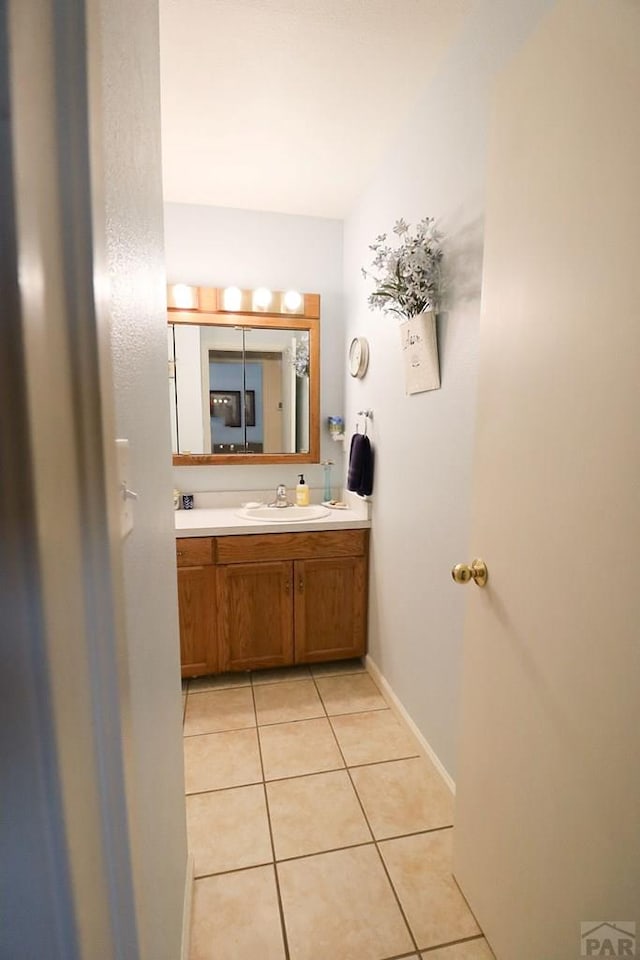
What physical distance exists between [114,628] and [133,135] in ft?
2.42

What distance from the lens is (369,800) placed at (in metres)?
1.48

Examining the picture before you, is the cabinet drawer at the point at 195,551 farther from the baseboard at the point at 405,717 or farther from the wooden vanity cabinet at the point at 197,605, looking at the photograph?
the baseboard at the point at 405,717

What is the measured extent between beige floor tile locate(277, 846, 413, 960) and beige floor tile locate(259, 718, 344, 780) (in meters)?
0.34

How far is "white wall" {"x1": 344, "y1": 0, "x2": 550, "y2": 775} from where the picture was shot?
1.26 meters

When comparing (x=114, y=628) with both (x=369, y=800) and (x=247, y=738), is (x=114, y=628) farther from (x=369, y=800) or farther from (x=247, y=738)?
(x=247, y=738)

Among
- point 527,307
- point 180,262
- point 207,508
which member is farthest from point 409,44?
point 207,508

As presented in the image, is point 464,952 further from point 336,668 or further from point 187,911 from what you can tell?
point 336,668

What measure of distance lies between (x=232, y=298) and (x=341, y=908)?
8.62 ft

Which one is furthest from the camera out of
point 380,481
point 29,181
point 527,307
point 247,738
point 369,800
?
point 380,481

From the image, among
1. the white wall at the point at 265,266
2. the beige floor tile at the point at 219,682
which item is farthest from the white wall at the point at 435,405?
the beige floor tile at the point at 219,682

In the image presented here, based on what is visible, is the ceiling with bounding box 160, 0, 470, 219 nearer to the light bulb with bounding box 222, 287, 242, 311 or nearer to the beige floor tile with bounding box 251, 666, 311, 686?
the light bulb with bounding box 222, 287, 242, 311

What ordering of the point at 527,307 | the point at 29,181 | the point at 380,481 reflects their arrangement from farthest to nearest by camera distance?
the point at 380,481 < the point at 527,307 < the point at 29,181

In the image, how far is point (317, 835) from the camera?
1.35 metres

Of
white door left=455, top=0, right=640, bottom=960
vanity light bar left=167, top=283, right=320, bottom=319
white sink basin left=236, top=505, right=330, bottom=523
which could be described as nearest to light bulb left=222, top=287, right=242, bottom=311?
vanity light bar left=167, top=283, right=320, bottom=319
